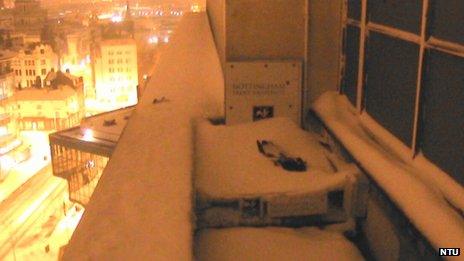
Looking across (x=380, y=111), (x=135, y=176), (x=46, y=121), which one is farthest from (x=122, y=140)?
(x=46, y=121)

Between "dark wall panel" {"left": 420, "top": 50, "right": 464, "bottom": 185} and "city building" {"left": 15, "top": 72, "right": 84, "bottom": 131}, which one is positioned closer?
"dark wall panel" {"left": 420, "top": 50, "right": 464, "bottom": 185}

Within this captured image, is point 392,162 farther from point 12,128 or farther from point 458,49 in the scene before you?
point 12,128

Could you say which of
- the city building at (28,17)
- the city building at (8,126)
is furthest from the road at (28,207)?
the city building at (28,17)

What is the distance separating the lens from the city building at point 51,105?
842 inches

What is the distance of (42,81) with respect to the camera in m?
23.8

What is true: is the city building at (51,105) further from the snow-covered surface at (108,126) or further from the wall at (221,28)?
the wall at (221,28)

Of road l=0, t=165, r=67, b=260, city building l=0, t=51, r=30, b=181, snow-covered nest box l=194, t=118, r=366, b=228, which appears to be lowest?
road l=0, t=165, r=67, b=260

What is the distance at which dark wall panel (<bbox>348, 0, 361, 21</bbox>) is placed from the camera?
2.25m

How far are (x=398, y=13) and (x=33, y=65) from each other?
24.6 metres

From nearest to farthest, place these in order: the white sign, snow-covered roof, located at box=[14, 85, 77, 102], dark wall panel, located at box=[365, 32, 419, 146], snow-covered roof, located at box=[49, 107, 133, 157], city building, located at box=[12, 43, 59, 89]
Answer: dark wall panel, located at box=[365, 32, 419, 146]
the white sign
snow-covered roof, located at box=[49, 107, 133, 157]
snow-covered roof, located at box=[14, 85, 77, 102]
city building, located at box=[12, 43, 59, 89]

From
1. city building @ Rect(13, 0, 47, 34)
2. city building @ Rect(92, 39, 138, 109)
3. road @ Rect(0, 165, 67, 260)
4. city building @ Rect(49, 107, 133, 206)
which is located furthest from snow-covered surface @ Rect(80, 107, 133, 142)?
city building @ Rect(13, 0, 47, 34)

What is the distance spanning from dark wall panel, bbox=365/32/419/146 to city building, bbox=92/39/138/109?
990 inches

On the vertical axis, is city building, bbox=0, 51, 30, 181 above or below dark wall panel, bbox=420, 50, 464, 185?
below

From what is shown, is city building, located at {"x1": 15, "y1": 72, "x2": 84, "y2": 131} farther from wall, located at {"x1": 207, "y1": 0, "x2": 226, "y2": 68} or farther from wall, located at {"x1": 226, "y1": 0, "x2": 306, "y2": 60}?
wall, located at {"x1": 226, "y1": 0, "x2": 306, "y2": 60}
